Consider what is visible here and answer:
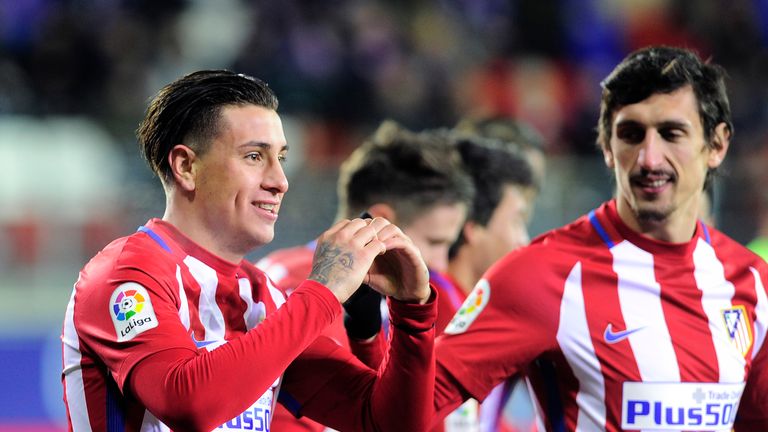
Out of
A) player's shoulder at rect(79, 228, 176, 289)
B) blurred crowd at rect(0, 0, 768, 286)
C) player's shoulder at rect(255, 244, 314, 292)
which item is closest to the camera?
player's shoulder at rect(79, 228, 176, 289)

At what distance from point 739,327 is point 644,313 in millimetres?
303

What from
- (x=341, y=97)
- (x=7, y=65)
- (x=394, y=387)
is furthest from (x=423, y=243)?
(x=7, y=65)

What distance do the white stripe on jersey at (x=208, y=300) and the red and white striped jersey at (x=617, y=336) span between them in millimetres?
738

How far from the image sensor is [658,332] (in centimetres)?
346

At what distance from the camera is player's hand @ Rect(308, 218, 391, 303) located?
273cm

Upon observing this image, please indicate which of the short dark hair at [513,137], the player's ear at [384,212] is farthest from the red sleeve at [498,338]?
the short dark hair at [513,137]

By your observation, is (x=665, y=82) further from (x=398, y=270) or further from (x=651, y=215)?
(x=398, y=270)

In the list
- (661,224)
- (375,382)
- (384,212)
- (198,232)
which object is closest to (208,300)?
(198,232)

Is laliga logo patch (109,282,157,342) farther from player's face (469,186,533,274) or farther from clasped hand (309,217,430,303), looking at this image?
player's face (469,186,533,274)

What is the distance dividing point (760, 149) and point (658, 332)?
598 centimetres

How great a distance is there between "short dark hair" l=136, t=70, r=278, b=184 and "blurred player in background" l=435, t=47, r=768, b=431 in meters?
0.98

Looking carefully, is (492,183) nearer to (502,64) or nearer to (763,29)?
(502,64)

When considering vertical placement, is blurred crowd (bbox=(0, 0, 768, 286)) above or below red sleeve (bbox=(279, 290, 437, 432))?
above

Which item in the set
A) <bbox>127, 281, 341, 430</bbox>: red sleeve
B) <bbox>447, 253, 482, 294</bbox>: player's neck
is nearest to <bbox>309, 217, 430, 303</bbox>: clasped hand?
<bbox>127, 281, 341, 430</bbox>: red sleeve
